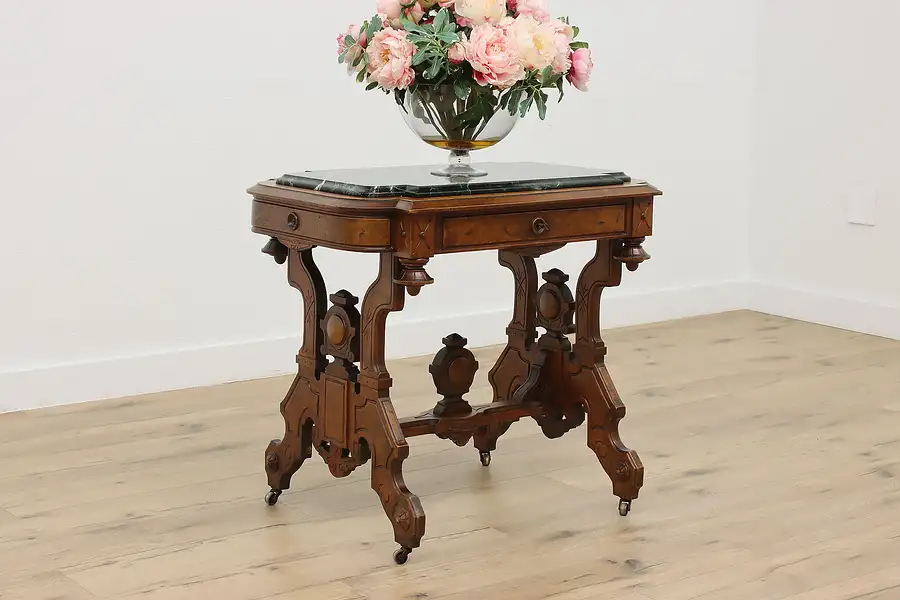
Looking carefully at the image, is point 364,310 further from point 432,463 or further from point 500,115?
point 432,463

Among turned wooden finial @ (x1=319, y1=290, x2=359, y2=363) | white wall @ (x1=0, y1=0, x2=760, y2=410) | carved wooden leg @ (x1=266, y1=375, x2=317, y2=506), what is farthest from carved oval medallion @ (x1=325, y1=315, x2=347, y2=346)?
white wall @ (x1=0, y1=0, x2=760, y2=410)

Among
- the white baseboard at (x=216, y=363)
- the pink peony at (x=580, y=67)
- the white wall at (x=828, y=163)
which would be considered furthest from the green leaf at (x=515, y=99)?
the white wall at (x=828, y=163)

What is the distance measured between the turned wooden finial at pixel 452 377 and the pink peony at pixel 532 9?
2.37 ft

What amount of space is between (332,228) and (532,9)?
0.61 metres

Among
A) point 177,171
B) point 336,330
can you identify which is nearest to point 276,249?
point 336,330

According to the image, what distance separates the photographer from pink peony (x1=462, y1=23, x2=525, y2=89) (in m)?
2.40

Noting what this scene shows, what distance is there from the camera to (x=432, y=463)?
3121mm

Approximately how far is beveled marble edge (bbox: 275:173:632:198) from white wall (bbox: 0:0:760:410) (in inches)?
49.0

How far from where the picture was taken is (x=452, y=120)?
2568mm

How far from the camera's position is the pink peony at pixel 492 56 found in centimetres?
240

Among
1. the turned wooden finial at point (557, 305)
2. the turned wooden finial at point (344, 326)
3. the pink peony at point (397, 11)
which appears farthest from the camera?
the turned wooden finial at point (557, 305)

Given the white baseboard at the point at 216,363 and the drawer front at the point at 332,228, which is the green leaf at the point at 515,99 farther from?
the white baseboard at the point at 216,363

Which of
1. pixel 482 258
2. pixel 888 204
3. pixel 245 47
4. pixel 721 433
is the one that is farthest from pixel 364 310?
pixel 888 204

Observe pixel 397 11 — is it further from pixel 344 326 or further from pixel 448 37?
pixel 344 326
